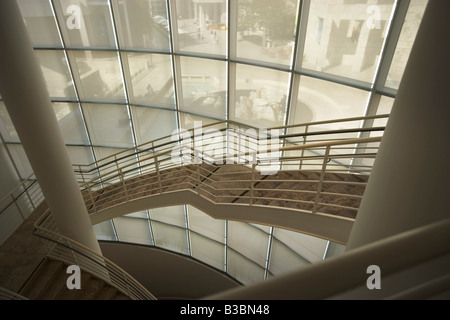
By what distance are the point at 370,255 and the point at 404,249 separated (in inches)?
2.8

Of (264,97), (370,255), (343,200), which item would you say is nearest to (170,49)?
(264,97)

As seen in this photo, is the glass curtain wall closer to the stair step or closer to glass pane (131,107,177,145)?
glass pane (131,107,177,145)

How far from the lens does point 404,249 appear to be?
1.73ft

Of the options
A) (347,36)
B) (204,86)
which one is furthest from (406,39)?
(204,86)

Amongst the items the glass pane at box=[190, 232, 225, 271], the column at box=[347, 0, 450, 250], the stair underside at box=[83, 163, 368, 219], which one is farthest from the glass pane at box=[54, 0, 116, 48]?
the column at box=[347, 0, 450, 250]

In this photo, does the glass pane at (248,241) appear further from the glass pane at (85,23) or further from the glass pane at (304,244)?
the glass pane at (85,23)

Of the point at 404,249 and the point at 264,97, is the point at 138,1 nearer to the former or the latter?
the point at 264,97

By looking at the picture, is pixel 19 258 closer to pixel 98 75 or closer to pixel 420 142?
pixel 98 75

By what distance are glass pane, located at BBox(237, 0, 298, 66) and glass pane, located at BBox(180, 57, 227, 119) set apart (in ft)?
3.04

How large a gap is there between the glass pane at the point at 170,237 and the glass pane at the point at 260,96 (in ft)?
16.3

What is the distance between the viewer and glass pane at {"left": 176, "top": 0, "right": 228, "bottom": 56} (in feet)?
20.1

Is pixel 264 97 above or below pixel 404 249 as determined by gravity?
above

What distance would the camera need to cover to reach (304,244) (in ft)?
24.4

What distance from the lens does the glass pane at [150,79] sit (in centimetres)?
751
